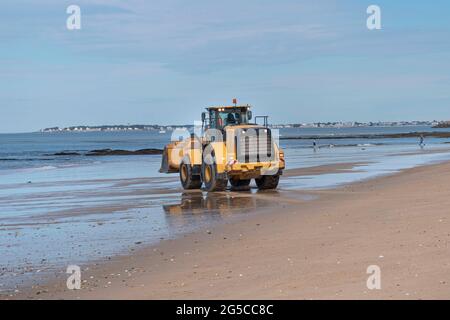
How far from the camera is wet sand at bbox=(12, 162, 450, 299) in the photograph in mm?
7277

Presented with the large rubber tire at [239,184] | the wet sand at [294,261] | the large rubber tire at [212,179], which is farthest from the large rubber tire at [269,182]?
the wet sand at [294,261]

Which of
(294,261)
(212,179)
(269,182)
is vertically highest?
(294,261)

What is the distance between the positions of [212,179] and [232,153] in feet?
3.64

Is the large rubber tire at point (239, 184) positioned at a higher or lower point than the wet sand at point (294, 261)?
lower

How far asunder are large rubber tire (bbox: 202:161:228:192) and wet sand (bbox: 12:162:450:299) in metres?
7.14

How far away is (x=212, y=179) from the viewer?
2138 centimetres

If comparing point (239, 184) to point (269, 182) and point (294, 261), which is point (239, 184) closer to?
point (269, 182)

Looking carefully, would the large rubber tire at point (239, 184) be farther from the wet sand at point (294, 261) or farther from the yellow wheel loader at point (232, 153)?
the wet sand at point (294, 261)

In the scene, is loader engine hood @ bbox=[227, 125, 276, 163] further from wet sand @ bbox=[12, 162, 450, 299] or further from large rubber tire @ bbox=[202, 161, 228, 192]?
wet sand @ bbox=[12, 162, 450, 299]

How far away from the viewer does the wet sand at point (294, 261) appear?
7277 mm

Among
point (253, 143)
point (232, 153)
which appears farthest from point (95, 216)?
point (253, 143)

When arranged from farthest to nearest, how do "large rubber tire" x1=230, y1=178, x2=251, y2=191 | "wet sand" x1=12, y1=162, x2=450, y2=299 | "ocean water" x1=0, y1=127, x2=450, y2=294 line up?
"large rubber tire" x1=230, y1=178, x2=251, y2=191
"ocean water" x1=0, y1=127, x2=450, y2=294
"wet sand" x1=12, y1=162, x2=450, y2=299

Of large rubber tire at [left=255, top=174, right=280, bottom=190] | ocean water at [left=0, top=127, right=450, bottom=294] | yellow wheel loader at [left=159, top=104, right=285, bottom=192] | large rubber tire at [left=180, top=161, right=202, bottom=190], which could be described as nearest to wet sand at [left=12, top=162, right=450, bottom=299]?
ocean water at [left=0, top=127, right=450, bottom=294]

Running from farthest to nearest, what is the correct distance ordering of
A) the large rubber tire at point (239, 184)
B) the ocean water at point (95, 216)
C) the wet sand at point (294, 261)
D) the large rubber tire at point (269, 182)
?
the large rubber tire at point (239, 184) → the large rubber tire at point (269, 182) → the ocean water at point (95, 216) → the wet sand at point (294, 261)
